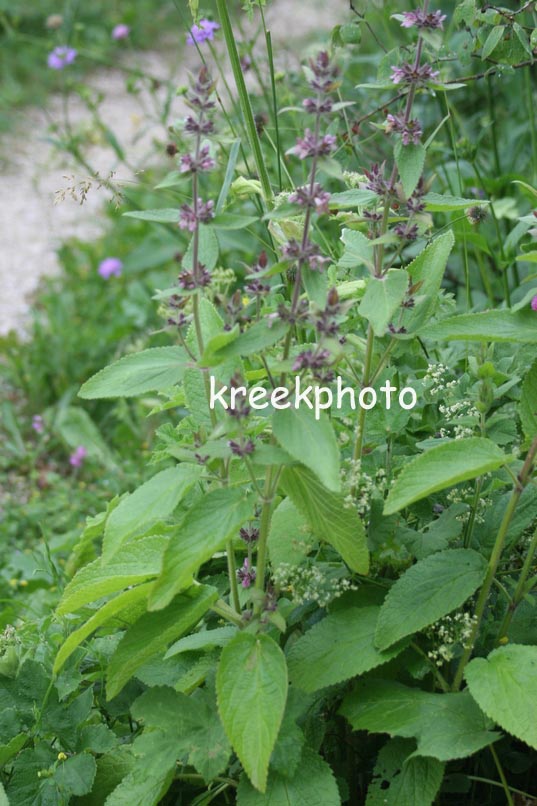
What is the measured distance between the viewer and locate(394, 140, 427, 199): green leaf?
1278mm

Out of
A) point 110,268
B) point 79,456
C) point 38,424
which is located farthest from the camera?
point 110,268

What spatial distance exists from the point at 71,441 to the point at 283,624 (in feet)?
6.79

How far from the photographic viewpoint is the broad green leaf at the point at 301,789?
1.31 metres

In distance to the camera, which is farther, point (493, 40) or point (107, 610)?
point (493, 40)

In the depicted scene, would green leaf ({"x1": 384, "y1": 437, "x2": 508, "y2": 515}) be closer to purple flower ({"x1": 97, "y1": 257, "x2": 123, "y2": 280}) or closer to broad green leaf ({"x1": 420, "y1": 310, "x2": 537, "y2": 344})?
broad green leaf ({"x1": 420, "y1": 310, "x2": 537, "y2": 344})

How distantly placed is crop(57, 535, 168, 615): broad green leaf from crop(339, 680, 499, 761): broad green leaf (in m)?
0.34

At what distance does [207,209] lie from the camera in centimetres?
124

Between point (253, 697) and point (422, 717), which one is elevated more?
point (253, 697)

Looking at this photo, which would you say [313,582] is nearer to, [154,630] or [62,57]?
[154,630]

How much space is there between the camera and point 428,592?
4.47ft

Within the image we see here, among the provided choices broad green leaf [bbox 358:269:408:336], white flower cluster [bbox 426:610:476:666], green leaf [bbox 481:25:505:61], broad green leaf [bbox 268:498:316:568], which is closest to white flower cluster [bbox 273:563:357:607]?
broad green leaf [bbox 268:498:316:568]

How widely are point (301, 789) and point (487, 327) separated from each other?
0.67 m

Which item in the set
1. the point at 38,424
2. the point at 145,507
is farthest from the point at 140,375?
the point at 38,424

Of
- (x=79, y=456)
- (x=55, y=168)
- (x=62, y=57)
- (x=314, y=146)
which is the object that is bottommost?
(x=79, y=456)
